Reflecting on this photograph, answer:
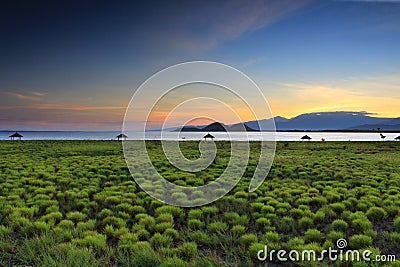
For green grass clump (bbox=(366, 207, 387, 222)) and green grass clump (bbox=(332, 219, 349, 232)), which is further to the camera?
green grass clump (bbox=(366, 207, 387, 222))

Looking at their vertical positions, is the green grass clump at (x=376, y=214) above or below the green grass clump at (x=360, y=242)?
above

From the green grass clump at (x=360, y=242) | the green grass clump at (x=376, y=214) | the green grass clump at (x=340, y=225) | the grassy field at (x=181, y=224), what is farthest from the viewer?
the green grass clump at (x=376, y=214)

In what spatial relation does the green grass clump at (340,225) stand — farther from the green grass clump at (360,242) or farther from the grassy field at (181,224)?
the green grass clump at (360,242)

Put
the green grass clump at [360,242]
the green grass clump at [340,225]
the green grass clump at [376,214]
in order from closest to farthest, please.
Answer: the green grass clump at [360,242] → the green grass clump at [340,225] → the green grass clump at [376,214]

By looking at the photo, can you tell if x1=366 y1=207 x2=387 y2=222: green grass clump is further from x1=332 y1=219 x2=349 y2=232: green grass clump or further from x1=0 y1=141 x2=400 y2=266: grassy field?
x1=332 y1=219 x2=349 y2=232: green grass clump

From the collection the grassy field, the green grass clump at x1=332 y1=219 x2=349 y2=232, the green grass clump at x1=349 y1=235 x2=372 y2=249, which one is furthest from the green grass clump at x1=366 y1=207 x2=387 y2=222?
the green grass clump at x1=349 y1=235 x2=372 y2=249

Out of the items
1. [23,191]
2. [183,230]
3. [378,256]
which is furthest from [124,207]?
[378,256]

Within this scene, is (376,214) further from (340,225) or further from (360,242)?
(360,242)

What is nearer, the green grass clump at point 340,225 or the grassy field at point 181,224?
the grassy field at point 181,224

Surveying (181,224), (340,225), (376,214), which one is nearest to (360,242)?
(340,225)

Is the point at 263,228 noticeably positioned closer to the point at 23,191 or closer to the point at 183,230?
the point at 183,230

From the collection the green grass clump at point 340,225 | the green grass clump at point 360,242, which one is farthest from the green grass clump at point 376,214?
the green grass clump at point 360,242

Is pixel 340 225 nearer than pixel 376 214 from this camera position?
Yes

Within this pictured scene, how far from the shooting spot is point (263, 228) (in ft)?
26.1
